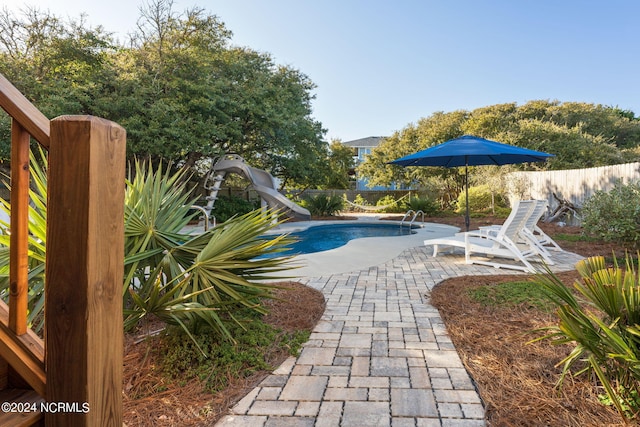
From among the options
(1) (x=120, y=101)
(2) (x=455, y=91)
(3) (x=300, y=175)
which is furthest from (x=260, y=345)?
(2) (x=455, y=91)

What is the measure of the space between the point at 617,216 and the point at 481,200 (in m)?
10.1

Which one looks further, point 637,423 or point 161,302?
point 161,302

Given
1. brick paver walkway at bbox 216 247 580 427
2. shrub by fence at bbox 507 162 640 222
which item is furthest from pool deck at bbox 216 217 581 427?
shrub by fence at bbox 507 162 640 222

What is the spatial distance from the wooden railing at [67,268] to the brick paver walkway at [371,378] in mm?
1049

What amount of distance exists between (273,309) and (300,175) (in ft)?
42.5

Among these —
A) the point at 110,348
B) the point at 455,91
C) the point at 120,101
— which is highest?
the point at 455,91

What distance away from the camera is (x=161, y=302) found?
7.17 ft

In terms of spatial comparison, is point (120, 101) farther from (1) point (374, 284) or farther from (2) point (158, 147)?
(1) point (374, 284)

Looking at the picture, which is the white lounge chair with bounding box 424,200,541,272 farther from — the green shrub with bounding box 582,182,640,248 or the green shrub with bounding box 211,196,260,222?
the green shrub with bounding box 211,196,260,222

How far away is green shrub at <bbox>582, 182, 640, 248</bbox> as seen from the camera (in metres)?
5.39

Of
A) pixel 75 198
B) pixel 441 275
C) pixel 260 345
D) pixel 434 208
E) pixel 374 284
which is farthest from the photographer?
pixel 434 208

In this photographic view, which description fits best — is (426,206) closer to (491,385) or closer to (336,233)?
(336,233)

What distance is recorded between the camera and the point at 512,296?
3869 mm

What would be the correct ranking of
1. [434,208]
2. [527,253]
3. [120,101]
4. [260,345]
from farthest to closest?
[434,208] < [120,101] < [527,253] < [260,345]
